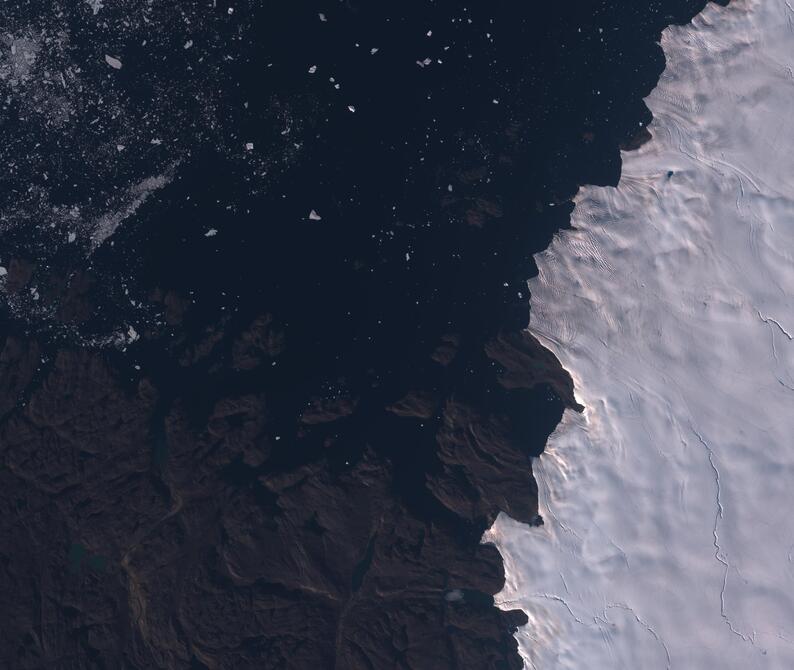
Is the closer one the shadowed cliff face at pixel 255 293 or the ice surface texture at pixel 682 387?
the shadowed cliff face at pixel 255 293

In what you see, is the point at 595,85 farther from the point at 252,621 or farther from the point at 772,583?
the point at 252,621

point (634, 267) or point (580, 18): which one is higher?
point (580, 18)

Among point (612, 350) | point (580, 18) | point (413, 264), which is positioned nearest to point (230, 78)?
point (413, 264)

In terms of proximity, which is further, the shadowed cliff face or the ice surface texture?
the ice surface texture
